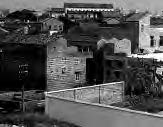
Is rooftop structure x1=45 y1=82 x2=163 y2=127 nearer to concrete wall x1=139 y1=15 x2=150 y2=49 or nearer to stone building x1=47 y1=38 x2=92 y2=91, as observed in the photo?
stone building x1=47 y1=38 x2=92 y2=91

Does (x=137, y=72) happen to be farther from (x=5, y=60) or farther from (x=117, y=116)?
(x=117, y=116)

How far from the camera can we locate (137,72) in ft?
50.1

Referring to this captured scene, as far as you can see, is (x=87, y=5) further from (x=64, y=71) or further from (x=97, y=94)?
(x=97, y=94)


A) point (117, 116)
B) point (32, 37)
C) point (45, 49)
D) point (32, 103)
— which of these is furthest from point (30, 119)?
point (32, 37)

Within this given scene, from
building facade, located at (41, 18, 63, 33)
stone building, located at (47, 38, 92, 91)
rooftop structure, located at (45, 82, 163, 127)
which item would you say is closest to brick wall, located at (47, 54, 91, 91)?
stone building, located at (47, 38, 92, 91)

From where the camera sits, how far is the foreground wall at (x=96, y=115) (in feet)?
27.3

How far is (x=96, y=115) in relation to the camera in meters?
9.12

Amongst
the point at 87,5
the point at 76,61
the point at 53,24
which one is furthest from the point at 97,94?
the point at 87,5

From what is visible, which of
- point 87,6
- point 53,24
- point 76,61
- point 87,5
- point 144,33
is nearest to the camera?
point 76,61

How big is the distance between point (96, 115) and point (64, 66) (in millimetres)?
7160

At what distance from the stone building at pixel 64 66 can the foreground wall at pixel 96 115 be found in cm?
578

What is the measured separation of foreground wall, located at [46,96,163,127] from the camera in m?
8.33

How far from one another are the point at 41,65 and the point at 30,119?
6.46 m

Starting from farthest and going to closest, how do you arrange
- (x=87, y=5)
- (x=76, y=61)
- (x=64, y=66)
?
1. (x=87, y=5)
2. (x=76, y=61)
3. (x=64, y=66)
